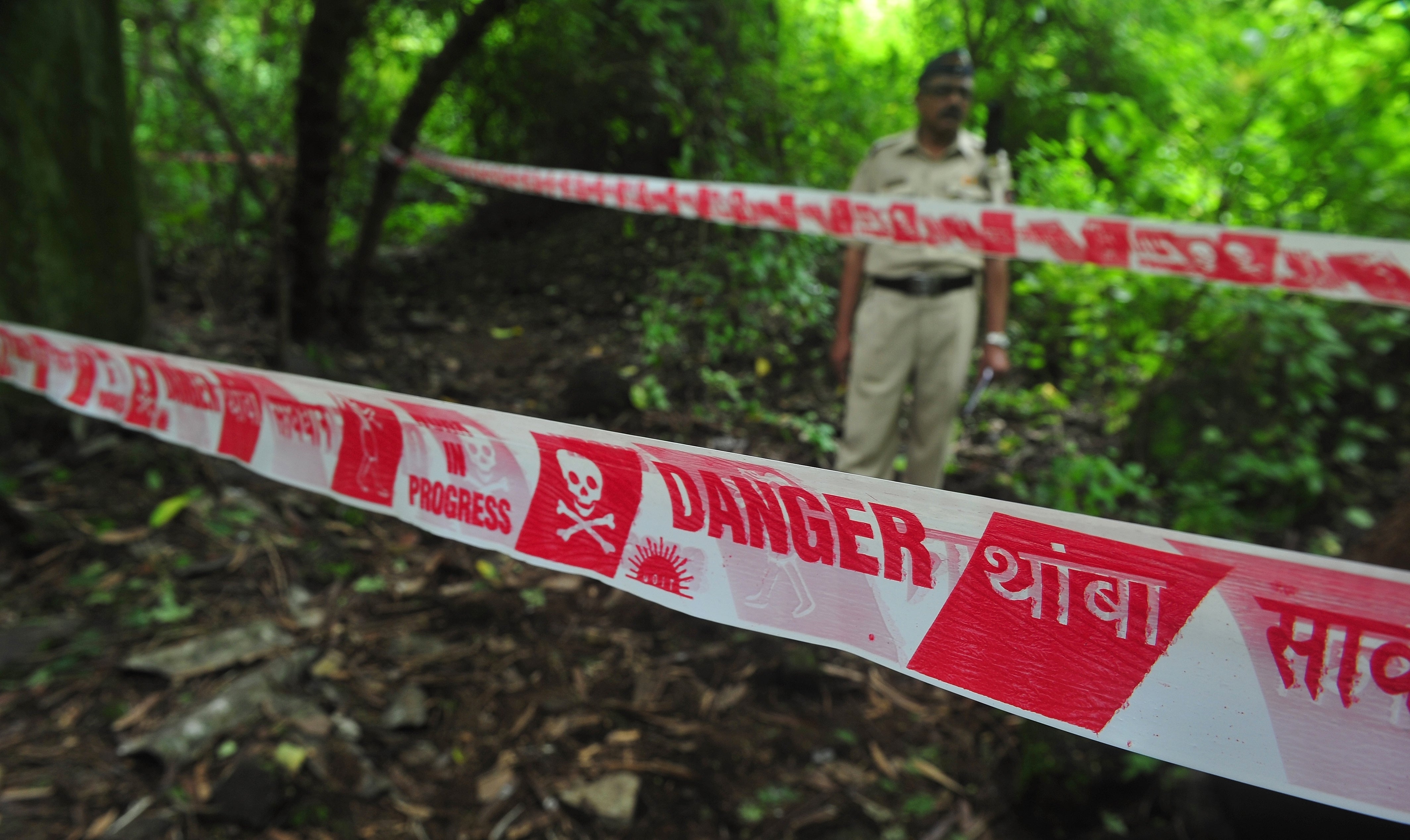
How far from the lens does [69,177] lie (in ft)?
12.0

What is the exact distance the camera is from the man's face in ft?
10.0

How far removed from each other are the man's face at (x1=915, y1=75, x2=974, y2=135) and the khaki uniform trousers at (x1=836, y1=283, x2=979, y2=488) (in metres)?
0.70

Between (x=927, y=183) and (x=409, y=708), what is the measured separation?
294cm

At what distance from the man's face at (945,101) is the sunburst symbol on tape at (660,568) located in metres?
2.54

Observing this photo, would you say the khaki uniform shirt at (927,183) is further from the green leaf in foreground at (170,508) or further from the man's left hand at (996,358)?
the green leaf in foreground at (170,508)

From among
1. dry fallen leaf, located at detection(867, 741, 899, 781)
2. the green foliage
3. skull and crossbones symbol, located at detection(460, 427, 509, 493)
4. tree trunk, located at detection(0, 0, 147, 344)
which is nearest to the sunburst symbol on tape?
skull and crossbones symbol, located at detection(460, 427, 509, 493)

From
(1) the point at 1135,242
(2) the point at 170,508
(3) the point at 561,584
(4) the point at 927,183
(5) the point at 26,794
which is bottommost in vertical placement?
(5) the point at 26,794

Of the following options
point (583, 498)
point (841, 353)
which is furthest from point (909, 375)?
point (583, 498)

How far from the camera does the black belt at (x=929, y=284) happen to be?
312 centimetres

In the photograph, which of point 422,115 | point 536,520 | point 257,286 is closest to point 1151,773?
point 536,520

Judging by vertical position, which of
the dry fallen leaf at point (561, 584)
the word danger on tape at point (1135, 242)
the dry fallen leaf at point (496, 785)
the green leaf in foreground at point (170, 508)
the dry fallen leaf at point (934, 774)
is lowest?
the dry fallen leaf at point (934, 774)

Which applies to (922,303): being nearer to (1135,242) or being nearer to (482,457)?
(1135,242)

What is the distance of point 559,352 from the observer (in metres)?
5.99

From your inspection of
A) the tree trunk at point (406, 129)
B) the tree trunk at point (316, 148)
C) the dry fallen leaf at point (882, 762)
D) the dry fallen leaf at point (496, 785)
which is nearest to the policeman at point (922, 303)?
the dry fallen leaf at point (882, 762)
